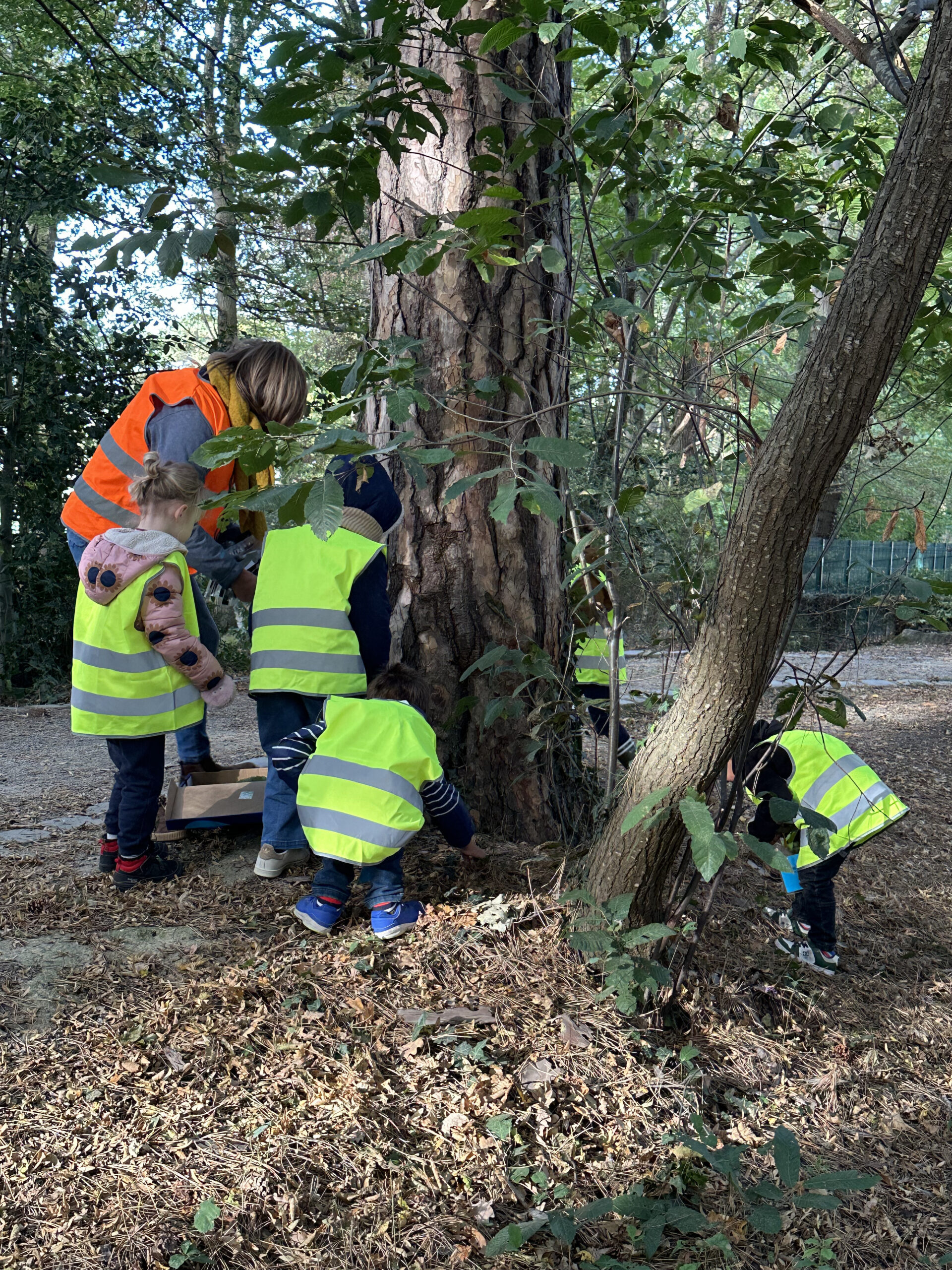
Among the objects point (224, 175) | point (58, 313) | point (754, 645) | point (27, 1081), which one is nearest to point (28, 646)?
point (58, 313)

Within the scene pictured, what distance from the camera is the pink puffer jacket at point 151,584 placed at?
308 centimetres

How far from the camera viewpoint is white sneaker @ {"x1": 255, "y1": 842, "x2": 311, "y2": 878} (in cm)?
310

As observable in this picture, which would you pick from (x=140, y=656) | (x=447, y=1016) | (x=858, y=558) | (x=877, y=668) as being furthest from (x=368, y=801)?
(x=877, y=668)

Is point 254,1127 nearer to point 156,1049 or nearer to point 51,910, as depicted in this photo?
point 156,1049

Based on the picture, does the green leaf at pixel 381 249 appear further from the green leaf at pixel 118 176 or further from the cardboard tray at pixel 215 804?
the cardboard tray at pixel 215 804

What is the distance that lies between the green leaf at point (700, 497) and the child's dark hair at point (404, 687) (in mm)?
1451

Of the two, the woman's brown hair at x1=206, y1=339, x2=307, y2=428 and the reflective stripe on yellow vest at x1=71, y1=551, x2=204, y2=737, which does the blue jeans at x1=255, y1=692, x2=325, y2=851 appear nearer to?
the reflective stripe on yellow vest at x1=71, y1=551, x2=204, y2=737

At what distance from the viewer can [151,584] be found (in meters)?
3.12

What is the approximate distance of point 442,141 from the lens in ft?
11.0

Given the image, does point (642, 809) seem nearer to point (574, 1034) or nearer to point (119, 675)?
point (574, 1034)

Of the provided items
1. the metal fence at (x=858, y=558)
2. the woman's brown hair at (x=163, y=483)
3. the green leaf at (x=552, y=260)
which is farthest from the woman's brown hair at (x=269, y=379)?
the metal fence at (x=858, y=558)

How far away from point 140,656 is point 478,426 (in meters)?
1.40

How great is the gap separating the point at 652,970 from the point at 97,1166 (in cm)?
134

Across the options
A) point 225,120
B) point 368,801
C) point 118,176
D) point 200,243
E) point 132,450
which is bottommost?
point 368,801
